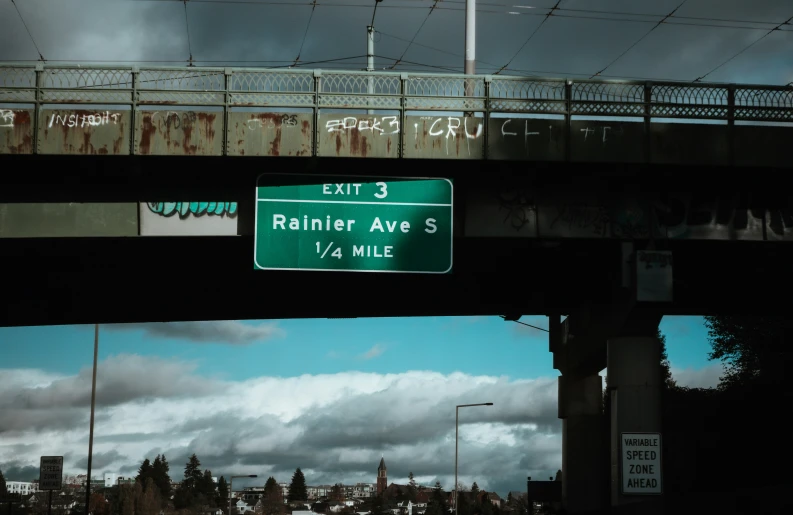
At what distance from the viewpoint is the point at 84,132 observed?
2228cm

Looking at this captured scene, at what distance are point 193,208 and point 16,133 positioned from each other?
13.2 feet

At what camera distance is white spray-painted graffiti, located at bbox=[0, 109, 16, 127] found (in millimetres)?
22234

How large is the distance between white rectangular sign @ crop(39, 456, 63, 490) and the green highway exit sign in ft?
68.8

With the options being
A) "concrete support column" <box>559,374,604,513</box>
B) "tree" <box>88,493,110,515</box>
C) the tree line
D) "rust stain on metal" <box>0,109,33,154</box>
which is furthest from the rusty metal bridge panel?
"tree" <box>88,493,110,515</box>

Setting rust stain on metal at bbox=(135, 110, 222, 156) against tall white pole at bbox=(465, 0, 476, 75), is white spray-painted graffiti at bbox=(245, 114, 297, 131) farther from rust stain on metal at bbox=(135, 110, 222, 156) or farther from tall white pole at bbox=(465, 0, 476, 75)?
tall white pole at bbox=(465, 0, 476, 75)

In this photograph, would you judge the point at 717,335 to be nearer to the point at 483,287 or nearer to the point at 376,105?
the point at 483,287

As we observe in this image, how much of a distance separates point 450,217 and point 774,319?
38796 millimetres

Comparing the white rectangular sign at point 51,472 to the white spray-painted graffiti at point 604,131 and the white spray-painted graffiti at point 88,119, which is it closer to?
the white spray-painted graffiti at point 88,119

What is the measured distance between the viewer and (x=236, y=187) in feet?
77.1

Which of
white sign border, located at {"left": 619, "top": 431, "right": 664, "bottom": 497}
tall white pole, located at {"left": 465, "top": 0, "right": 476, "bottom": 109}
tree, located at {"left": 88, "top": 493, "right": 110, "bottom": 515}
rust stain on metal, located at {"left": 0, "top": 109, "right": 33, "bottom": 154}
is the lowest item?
tree, located at {"left": 88, "top": 493, "right": 110, "bottom": 515}

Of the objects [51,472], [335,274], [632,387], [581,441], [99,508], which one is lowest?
[99,508]

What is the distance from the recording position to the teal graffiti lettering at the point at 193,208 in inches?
912

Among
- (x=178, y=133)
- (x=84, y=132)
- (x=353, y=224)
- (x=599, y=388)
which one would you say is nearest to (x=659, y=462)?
(x=353, y=224)

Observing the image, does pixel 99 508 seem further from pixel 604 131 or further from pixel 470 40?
pixel 604 131
